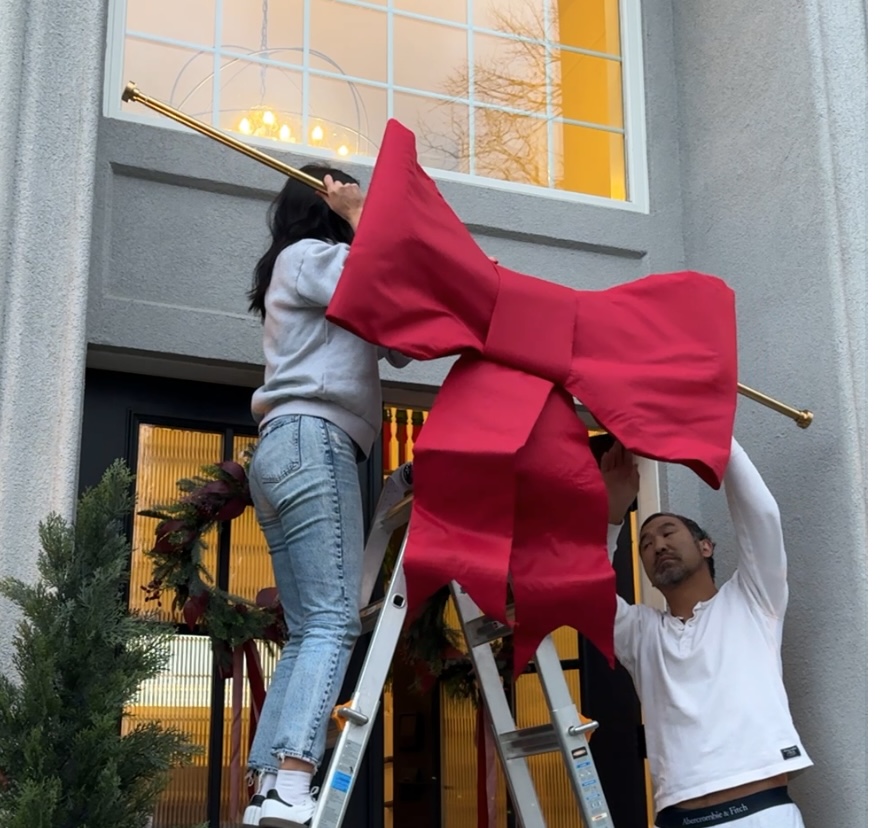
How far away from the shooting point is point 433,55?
401 cm

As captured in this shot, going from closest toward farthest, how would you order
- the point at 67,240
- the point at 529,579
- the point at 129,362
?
the point at 529,579 → the point at 67,240 → the point at 129,362

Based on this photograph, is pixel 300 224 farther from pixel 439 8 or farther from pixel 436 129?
pixel 439 8

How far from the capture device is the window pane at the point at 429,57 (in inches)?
156

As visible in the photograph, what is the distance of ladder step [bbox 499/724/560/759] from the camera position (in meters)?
2.66

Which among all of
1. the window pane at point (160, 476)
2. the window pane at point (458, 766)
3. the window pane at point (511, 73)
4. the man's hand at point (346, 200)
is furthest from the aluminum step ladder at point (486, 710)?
the window pane at point (511, 73)

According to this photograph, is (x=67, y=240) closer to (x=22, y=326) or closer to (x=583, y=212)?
(x=22, y=326)

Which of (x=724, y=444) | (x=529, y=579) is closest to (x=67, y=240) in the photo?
(x=529, y=579)

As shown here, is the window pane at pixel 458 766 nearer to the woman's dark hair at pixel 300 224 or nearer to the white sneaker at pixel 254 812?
the woman's dark hair at pixel 300 224

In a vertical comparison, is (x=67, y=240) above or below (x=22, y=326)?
above

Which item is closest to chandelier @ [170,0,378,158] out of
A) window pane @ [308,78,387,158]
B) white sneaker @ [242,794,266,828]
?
window pane @ [308,78,387,158]

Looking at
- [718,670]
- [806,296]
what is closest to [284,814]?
[718,670]

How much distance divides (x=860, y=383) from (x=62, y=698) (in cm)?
205

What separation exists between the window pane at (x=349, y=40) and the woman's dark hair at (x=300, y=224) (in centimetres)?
116

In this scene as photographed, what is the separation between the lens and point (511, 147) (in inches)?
158
